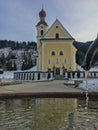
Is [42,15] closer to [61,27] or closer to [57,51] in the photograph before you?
[61,27]

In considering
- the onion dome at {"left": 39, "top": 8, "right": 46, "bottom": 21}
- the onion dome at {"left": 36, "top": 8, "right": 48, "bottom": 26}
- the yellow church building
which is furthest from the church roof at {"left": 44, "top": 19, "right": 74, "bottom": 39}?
the onion dome at {"left": 39, "top": 8, "right": 46, "bottom": 21}

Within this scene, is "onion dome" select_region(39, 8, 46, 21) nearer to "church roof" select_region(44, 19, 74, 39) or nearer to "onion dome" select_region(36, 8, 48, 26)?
"onion dome" select_region(36, 8, 48, 26)

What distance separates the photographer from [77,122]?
32.8 feet

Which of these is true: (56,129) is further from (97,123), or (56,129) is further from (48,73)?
(48,73)

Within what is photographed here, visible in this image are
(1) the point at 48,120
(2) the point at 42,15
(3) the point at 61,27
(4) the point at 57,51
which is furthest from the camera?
(2) the point at 42,15

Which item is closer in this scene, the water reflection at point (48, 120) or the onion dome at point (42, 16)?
the water reflection at point (48, 120)

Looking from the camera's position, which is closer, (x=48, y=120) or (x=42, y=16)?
(x=48, y=120)

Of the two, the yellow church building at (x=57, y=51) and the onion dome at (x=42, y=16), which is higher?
the onion dome at (x=42, y=16)

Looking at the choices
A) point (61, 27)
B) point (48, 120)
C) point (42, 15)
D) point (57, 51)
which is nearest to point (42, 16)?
point (42, 15)

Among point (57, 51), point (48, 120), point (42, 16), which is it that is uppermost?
point (42, 16)

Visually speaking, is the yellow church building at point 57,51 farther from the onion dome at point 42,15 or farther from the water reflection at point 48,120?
the water reflection at point 48,120

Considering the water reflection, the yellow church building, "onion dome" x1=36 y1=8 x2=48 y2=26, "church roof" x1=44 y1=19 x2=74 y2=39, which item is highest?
"onion dome" x1=36 y1=8 x2=48 y2=26

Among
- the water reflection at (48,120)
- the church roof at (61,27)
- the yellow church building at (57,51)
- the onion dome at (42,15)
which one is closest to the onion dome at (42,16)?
the onion dome at (42,15)

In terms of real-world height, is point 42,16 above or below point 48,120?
above
